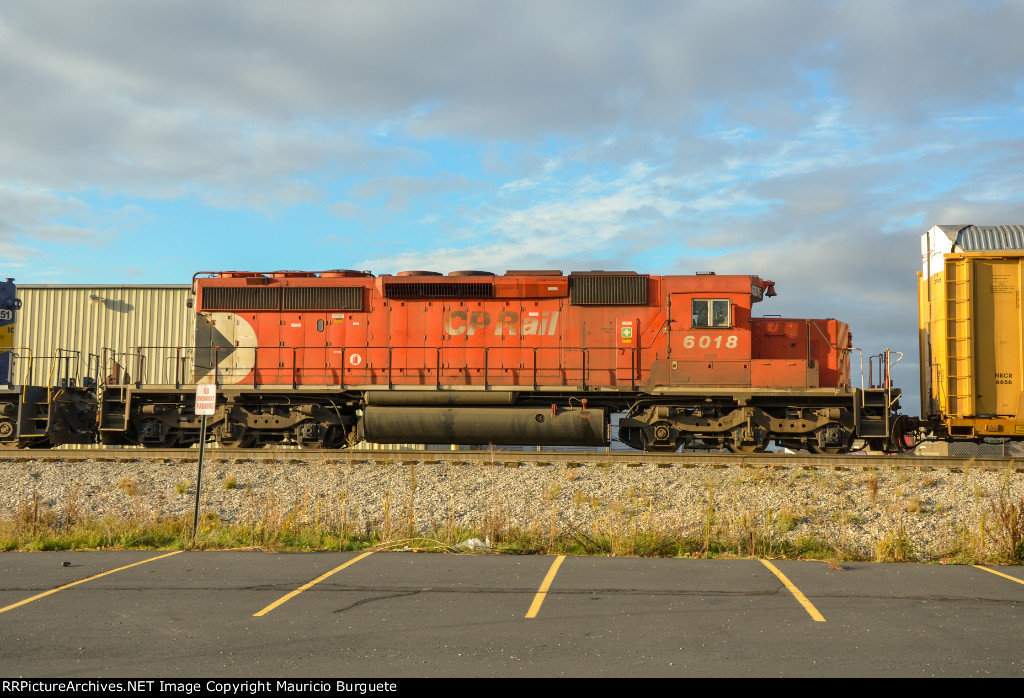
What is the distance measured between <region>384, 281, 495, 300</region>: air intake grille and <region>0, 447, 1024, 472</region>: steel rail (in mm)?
3401

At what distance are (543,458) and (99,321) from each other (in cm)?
1709

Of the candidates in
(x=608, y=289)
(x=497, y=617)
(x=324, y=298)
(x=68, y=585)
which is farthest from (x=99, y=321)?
(x=497, y=617)

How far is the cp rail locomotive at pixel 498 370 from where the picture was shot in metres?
15.0

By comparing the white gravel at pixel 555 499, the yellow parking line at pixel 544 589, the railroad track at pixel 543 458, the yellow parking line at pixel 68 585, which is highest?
the railroad track at pixel 543 458

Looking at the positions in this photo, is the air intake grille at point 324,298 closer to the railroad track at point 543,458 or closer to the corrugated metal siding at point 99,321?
the railroad track at point 543,458

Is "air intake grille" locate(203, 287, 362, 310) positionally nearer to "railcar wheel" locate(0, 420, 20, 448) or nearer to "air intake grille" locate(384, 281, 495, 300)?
"air intake grille" locate(384, 281, 495, 300)

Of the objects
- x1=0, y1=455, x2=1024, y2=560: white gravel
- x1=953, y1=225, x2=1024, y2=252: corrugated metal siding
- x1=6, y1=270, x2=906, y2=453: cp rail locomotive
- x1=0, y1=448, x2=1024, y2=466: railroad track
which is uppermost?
x1=953, y1=225, x2=1024, y2=252: corrugated metal siding

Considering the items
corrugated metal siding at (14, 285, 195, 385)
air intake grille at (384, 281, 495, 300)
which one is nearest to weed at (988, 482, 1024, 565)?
air intake grille at (384, 281, 495, 300)

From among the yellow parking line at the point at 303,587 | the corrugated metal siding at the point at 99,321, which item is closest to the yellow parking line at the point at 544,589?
the yellow parking line at the point at 303,587

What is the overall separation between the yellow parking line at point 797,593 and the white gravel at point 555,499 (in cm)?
140

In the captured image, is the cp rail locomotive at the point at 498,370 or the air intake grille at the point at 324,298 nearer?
the cp rail locomotive at the point at 498,370

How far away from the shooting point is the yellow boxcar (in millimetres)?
13953

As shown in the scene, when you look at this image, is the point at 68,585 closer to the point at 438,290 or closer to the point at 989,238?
the point at 438,290

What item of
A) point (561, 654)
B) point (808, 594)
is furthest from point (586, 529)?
point (561, 654)
